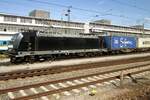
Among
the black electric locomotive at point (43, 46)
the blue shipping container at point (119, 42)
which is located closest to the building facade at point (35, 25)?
the blue shipping container at point (119, 42)

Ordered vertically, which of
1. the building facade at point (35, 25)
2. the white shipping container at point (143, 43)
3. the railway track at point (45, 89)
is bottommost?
the railway track at point (45, 89)

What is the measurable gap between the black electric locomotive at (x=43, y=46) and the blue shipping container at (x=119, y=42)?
18.0ft

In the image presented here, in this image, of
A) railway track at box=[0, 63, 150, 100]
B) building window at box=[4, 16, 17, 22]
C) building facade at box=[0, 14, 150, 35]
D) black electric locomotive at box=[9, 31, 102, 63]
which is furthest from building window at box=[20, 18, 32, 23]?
railway track at box=[0, 63, 150, 100]

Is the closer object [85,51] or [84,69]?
[84,69]

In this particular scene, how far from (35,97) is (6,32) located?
4815 cm

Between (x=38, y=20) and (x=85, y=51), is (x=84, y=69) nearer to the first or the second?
(x=85, y=51)

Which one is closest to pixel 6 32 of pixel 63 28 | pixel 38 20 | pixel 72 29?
pixel 38 20

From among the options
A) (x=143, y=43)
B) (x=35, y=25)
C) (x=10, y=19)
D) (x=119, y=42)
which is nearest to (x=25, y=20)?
(x=35, y=25)

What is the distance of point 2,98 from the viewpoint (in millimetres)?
9047

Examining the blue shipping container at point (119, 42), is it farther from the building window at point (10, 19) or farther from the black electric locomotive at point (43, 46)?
the building window at point (10, 19)

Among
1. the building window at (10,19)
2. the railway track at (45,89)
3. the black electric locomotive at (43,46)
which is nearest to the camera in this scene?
the railway track at (45,89)

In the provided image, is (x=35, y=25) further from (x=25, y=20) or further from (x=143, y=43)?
(x=143, y=43)

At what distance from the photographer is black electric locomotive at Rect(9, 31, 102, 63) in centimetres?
2061

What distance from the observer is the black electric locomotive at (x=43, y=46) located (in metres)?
20.6
